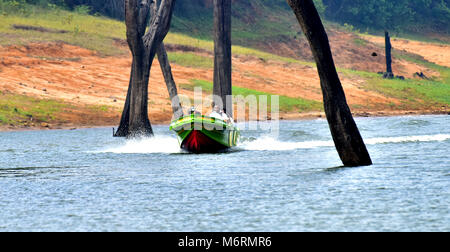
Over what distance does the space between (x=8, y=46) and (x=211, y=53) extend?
1642cm

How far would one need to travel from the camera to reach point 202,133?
2653cm

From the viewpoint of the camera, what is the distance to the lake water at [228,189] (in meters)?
13.5

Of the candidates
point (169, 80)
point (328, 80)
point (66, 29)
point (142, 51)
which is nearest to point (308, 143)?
point (142, 51)

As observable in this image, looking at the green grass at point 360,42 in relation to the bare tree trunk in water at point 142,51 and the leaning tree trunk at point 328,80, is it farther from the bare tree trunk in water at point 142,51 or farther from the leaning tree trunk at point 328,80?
the leaning tree trunk at point 328,80

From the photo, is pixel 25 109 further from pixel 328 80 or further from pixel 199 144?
pixel 328 80

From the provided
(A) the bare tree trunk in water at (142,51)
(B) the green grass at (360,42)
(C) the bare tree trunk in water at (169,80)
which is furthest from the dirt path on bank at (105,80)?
(B) the green grass at (360,42)

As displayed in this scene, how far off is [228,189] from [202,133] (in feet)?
30.2

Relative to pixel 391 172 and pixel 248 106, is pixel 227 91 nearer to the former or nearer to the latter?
pixel 391 172

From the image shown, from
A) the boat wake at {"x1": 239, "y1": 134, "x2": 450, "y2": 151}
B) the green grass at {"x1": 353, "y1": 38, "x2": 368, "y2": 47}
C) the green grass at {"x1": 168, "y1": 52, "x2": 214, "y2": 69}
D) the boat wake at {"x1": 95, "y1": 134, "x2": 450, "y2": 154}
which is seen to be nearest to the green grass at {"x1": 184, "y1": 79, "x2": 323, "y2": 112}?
the green grass at {"x1": 168, "y1": 52, "x2": 214, "y2": 69}
